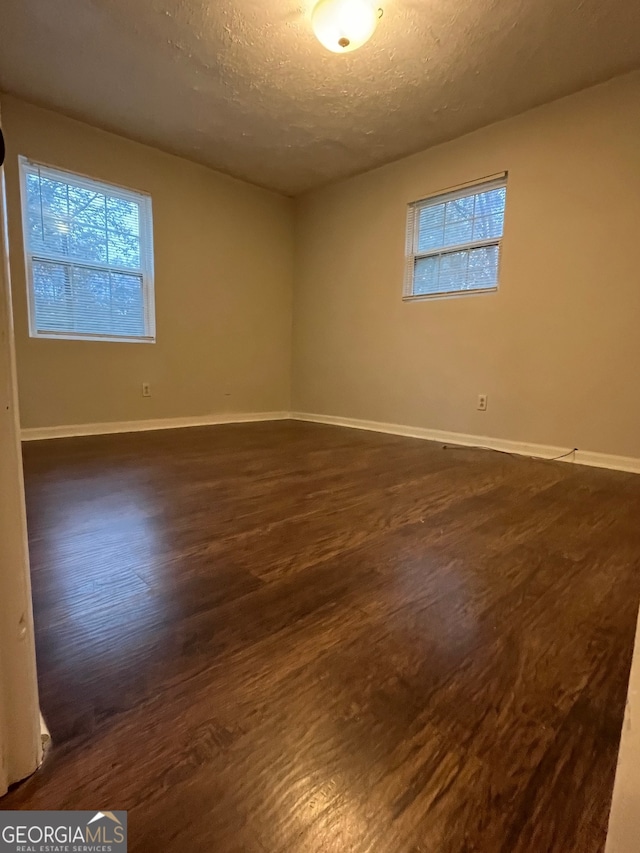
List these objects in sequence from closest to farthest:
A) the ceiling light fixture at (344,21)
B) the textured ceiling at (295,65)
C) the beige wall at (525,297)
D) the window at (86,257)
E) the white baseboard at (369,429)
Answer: the ceiling light fixture at (344,21)
the textured ceiling at (295,65)
the beige wall at (525,297)
the white baseboard at (369,429)
the window at (86,257)

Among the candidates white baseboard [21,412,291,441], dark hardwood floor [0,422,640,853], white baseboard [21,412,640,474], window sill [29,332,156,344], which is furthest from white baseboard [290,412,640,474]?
window sill [29,332,156,344]

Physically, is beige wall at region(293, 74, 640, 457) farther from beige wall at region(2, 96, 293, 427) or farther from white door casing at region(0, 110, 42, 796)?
white door casing at region(0, 110, 42, 796)

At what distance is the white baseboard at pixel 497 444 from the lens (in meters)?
2.67

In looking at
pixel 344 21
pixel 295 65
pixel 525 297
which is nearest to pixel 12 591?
pixel 344 21

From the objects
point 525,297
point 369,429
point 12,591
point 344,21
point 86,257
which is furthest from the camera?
point 369,429

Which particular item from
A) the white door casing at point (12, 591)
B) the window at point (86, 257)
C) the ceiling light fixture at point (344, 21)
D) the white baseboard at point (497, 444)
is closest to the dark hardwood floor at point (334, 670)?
the white door casing at point (12, 591)

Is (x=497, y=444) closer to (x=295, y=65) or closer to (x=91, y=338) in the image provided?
(x=295, y=65)

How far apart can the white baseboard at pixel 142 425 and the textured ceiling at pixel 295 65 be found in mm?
2331

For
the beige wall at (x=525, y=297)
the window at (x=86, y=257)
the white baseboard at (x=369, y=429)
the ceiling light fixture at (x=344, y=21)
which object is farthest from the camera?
the window at (x=86, y=257)

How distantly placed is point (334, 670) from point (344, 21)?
270cm

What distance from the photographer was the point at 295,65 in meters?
2.47

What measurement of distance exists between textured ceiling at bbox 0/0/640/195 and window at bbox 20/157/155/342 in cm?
50

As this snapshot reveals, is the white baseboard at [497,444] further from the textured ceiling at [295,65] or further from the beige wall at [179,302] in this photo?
the textured ceiling at [295,65]

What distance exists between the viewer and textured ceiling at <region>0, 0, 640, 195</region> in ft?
6.95
